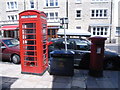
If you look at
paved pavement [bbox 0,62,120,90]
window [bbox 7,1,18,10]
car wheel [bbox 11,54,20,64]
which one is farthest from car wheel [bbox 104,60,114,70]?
window [bbox 7,1,18,10]

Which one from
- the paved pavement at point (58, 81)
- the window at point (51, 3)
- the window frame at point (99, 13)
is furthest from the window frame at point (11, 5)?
the paved pavement at point (58, 81)

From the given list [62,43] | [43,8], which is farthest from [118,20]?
[62,43]

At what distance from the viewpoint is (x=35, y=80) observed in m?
4.06

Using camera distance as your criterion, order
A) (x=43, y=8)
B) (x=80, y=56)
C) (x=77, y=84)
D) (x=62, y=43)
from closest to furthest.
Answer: (x=77, y=84), (x=80, y=56), (x=62, y=43), (x=43, y=8)

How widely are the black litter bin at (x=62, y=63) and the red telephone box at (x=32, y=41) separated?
1.68ft

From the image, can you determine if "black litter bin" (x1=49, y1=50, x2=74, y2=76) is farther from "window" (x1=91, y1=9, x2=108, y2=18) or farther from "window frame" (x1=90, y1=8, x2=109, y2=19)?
"window" (x1=91, y1=9, x2=108, y2=18)

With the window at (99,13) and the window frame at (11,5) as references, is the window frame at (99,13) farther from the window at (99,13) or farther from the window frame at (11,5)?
the window frame at (11,5)

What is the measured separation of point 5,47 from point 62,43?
365cm

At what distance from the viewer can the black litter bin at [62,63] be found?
438 centimetres

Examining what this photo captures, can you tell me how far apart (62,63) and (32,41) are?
162 cm

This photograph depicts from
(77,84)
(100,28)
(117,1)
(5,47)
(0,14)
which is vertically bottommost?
(77,84)

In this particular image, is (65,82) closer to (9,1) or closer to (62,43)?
(62,43)

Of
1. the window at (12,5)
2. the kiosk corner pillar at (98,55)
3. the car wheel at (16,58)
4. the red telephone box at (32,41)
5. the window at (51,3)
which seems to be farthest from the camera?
the window at (12,5)

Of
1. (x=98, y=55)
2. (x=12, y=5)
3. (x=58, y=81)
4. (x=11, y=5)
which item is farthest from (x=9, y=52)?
(x=11, y=5)
